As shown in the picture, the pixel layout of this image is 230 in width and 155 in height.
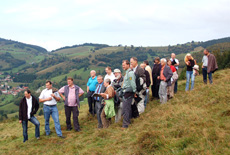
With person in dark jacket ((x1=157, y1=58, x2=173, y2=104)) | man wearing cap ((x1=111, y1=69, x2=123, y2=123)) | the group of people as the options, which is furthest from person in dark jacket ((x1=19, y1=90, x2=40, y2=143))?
person in dark jacket ((x1=157, y1=58, x2=173, y2=104))

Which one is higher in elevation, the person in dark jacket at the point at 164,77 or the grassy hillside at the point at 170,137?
the person in dark jacket at the point at 164,77

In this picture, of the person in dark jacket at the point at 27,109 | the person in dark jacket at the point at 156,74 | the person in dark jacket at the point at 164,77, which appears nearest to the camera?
the person in dark jacket at the point at 27,109

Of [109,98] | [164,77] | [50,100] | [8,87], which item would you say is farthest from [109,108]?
[8,87]

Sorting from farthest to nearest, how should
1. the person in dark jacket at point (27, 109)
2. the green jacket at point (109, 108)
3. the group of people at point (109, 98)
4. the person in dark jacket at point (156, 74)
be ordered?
the person in dark jacket at point (156, 74), the person in dark jacket at point (27, 109), the green jacket at point (109, 108), the group of people at point (109, 98)

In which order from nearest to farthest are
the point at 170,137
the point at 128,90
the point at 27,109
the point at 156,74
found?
the point at 170,137 → the point at 128,90 → the point at 27,109 → the point at 156,74

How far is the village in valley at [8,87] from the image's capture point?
15162 cm

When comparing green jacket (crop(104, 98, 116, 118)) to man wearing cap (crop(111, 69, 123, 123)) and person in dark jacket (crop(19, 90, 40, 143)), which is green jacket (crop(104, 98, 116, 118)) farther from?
person in dark jacket (crop(19, 90, 40, 143))

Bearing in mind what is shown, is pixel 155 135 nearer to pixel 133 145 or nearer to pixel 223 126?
pixel 133 145

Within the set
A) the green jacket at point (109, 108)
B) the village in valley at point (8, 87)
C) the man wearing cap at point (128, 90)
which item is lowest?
the village in valley at point (8, 87)

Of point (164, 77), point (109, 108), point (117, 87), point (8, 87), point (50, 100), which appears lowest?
point (8, 87)

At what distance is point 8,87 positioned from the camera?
167m

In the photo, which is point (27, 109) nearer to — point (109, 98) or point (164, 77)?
→ point (109, 98)

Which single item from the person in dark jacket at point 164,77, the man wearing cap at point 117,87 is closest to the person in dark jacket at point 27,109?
the man wearing cap at point 117,87

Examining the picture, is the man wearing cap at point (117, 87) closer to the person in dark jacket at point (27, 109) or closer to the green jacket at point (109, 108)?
the green jacket at point (109, 108)
